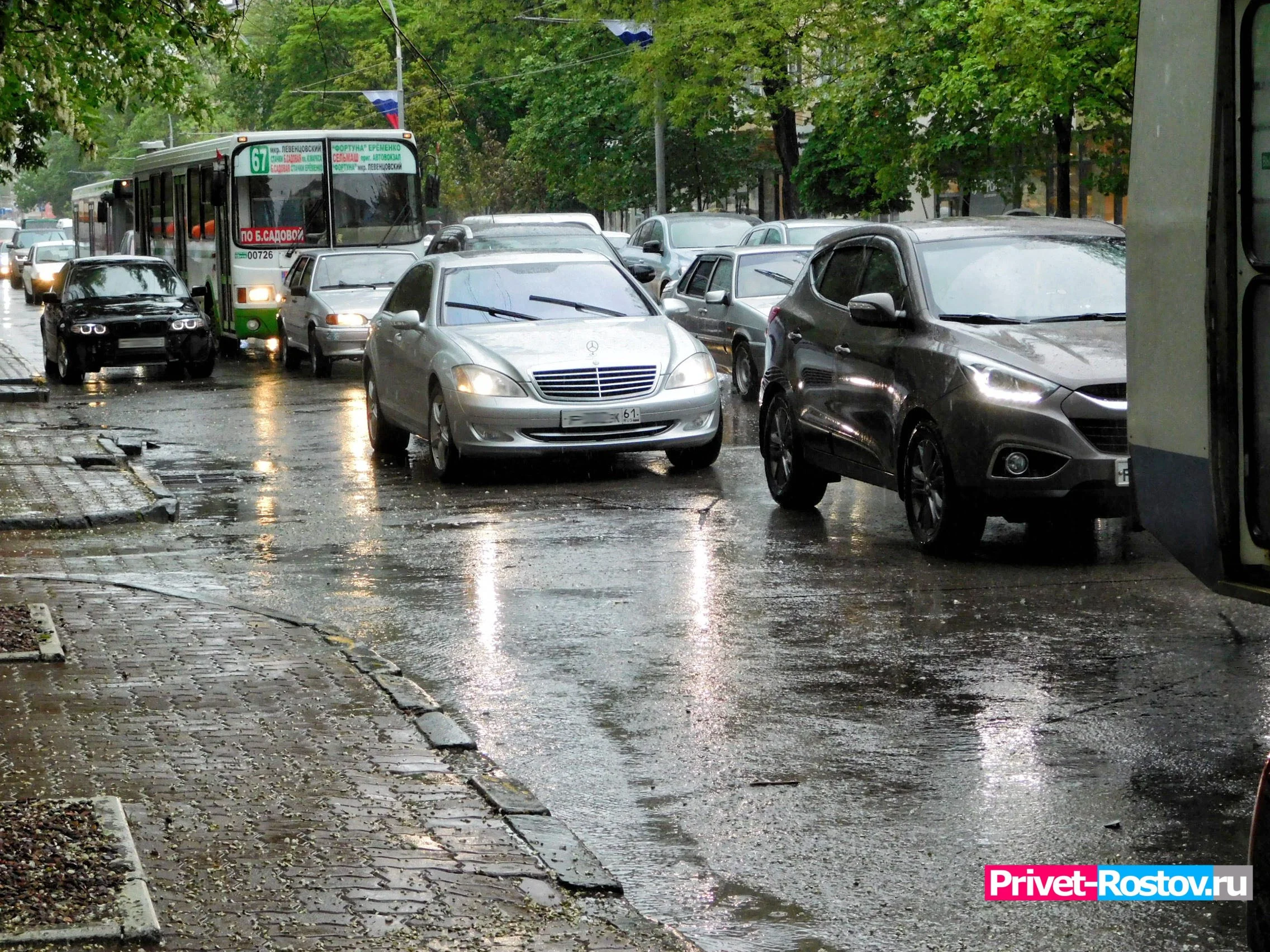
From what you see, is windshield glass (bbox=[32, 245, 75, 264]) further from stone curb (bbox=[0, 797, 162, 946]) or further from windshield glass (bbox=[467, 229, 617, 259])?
stone curb (bbox=[0, 797, 162, 946])

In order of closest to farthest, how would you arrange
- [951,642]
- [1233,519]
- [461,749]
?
[1233,519], [461,749], [951,642]


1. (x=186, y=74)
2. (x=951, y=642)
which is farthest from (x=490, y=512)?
(x=186, y=74)

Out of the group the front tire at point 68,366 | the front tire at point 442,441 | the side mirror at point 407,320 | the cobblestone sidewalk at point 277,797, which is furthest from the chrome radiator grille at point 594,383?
the front tire at point 68,366

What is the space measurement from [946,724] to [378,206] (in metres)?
23.6

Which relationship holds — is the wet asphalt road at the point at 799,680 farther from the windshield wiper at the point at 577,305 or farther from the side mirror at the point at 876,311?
the windshield wiper at the point at 577,305

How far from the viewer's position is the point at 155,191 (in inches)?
1406

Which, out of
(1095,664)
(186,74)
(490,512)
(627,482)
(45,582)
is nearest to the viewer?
(1095,664)

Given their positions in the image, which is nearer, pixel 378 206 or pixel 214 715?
pixel 214 715

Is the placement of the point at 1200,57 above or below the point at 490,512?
above

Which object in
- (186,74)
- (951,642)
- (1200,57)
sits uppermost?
(186,74)

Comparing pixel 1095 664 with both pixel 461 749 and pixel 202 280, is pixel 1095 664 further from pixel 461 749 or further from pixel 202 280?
pixel 202 280

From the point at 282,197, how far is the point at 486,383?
16070mm

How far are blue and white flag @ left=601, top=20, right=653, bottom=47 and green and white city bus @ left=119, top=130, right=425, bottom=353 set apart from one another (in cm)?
1647

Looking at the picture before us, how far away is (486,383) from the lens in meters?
14.1
